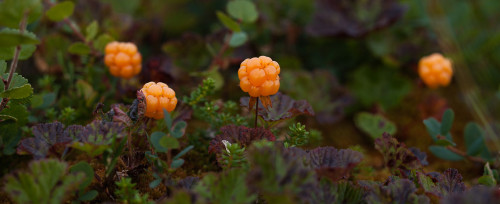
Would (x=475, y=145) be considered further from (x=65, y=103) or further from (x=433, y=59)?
(x=65, y=103)

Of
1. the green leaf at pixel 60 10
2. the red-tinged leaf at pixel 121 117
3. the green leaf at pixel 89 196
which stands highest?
the green leaf at pixel 60 10

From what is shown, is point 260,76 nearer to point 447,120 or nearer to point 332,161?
point 332,161

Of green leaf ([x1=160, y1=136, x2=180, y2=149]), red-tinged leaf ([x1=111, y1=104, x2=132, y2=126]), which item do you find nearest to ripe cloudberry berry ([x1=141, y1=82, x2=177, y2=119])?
red-tinged leaf ([x1=111, y1=104, x2=132, y2=126])

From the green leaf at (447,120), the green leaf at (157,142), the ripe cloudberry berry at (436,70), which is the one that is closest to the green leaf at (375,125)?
the green leaf at (447,120)

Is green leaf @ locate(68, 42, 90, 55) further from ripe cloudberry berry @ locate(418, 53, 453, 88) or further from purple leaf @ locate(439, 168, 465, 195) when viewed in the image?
ripe cloudberry berry @ locate(418, 53, 453, 88)

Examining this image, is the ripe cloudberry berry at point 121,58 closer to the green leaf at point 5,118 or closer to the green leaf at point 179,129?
the green leaf at point 5,118

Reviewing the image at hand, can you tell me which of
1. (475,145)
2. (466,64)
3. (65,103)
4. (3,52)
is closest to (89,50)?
(65,103)
